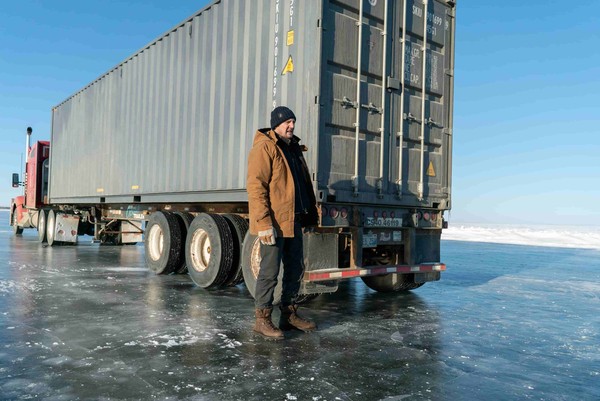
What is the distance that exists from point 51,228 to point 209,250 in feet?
32.2

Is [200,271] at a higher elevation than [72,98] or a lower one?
lower

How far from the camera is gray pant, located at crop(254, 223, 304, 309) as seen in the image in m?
4.45

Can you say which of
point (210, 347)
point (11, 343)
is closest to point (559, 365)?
point (210, 347)

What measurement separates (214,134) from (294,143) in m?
2.87

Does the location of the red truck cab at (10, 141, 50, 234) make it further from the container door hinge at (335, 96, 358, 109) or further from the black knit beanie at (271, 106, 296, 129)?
the black knit beanie at (271, 106, 296, 129)

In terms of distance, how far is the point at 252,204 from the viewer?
4.36 metres

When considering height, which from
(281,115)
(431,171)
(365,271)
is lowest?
(365,271)

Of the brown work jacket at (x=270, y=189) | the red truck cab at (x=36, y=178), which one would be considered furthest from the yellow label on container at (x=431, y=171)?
the red truck cab at (x=36, y=178)

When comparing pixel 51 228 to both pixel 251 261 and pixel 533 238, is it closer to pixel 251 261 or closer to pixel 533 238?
pixel 251 261

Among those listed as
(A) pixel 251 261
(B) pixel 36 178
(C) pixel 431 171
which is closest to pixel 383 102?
(C) pixel 431 171

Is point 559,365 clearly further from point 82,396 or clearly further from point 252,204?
point 82,396

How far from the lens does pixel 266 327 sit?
445 cm

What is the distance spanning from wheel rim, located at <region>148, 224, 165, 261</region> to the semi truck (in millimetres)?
20

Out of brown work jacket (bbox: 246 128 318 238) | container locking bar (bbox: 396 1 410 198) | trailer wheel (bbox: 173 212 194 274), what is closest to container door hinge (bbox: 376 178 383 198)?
container locking bar (bbox: 396 1 410 198)
